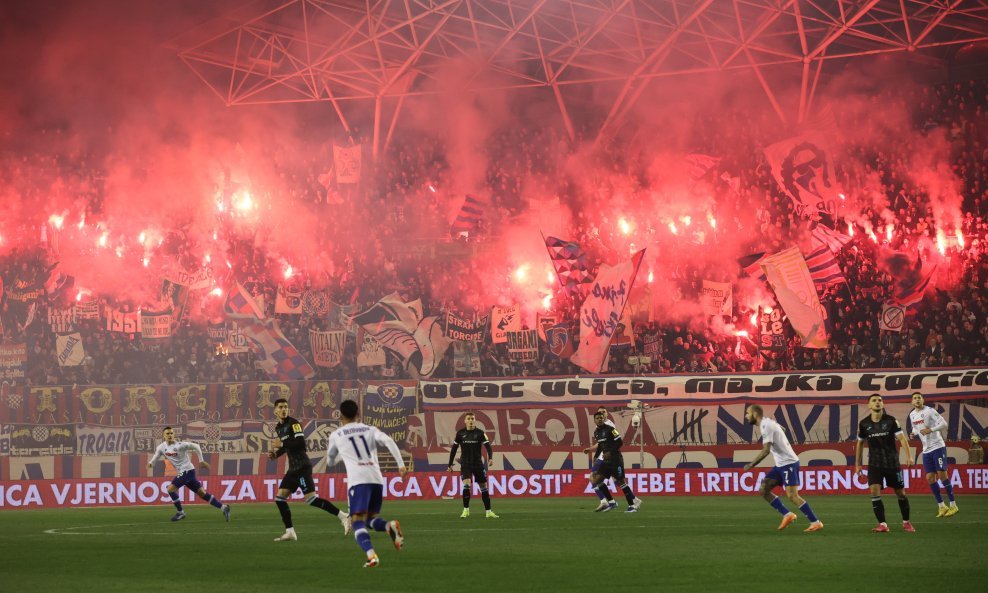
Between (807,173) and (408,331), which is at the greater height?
(807,173)

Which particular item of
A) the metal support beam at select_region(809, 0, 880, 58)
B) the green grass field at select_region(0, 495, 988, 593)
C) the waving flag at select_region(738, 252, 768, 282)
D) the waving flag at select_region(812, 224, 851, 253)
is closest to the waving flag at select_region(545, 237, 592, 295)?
the waving flag at select_region(738, 252, 768, 282)

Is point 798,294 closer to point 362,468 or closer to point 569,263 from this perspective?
point 569,263

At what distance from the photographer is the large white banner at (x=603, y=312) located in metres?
40.5

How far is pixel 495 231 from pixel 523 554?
30782 millimetres

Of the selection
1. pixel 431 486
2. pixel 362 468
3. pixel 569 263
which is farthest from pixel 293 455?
pixel 569 263

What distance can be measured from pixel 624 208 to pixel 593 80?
16.7ft

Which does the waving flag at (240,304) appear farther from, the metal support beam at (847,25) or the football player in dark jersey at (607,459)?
the metal support beam at (847,25)

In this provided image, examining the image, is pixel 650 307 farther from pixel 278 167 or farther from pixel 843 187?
pixel 278 167

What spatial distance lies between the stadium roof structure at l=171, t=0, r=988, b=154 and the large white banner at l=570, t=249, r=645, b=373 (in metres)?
7.55

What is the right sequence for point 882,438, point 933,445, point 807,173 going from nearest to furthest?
point 882,438
point 933,445
point 807,173

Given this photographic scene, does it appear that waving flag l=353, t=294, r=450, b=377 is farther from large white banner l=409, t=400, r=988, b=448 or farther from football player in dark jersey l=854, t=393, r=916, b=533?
football player in dark jersey l=854, t=393, r=916, b=533

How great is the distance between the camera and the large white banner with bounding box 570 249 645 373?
40.5m

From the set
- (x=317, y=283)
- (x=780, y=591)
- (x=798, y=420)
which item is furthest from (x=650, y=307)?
(x=780, y=591)

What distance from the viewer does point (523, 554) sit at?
15609 millimetres
